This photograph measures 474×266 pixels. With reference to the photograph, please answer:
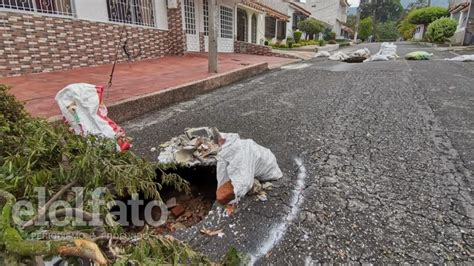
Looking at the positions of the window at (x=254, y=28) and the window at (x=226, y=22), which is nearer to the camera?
the window at (x=226, y=22)

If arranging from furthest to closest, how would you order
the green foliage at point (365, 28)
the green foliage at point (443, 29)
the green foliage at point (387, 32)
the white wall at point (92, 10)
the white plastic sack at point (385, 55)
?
1. the green foliage at point (387, 32)
2. the green foliage at point (365, 28)
3. the green foliage at point (443, 29)
4. the white plastic sack at point (385, 55)
5. the white wall at point (92, 10)

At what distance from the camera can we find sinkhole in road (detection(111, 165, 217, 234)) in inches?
84.0

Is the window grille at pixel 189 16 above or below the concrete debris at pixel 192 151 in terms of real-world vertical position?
above

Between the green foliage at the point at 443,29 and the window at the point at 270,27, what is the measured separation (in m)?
12.5

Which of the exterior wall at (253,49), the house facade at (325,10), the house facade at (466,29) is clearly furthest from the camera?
the house facade at (325,10)

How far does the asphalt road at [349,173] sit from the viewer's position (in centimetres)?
174

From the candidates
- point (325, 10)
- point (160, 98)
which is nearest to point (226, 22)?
point (160, 98)

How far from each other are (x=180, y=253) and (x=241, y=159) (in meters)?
0.96

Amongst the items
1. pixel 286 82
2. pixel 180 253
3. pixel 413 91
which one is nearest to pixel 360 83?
pixel 413 91

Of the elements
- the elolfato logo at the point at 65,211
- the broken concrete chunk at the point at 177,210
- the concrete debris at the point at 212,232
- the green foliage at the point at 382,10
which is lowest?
the broken concrete chunk at the point at 177,210

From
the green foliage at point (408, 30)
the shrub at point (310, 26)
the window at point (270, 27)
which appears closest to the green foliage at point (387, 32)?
the green foliage at point (408, 30)

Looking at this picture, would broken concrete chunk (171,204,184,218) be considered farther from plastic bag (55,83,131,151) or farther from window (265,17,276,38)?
window (265,17,276,38)

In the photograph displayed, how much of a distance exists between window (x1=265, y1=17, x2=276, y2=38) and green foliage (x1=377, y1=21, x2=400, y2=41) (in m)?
39.4

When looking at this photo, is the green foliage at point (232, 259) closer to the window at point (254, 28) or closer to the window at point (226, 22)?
the window at point (226, 22)
